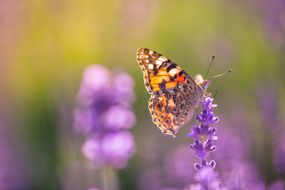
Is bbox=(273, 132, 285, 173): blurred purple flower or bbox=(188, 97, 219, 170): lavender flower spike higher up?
bbox=(273, 132, 285, 173): blurred purple flower

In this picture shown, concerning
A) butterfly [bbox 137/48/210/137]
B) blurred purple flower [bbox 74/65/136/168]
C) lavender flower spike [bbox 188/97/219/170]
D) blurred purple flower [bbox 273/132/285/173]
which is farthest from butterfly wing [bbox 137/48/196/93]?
lavender flower spike [bbox 188/97/219/170]

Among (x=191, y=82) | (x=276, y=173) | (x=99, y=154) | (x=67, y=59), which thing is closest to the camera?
(x=191, y=82)

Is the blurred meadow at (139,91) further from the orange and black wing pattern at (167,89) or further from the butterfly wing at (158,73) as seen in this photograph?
the butterfly wing at (158,73)

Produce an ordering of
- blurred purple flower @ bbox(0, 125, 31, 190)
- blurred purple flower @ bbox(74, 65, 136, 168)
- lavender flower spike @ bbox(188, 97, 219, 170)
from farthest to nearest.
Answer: blurred purple flower @ bbox(0, 125, 31, 190) < blurred purple flower @ bbox(74, 65, 136, 168) < lavender flower spike @ bbox(188, 97, 219, 170)

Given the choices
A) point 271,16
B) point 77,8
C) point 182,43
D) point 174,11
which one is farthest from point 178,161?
point 77,8

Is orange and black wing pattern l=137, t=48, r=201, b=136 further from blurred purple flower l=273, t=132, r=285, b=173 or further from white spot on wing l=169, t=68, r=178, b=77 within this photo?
blurred purple flower l=273, t=132, r=285, b=173

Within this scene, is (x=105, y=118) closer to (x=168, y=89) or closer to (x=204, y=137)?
(x=168, y=89)

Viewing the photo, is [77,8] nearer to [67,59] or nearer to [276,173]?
[67,59]
